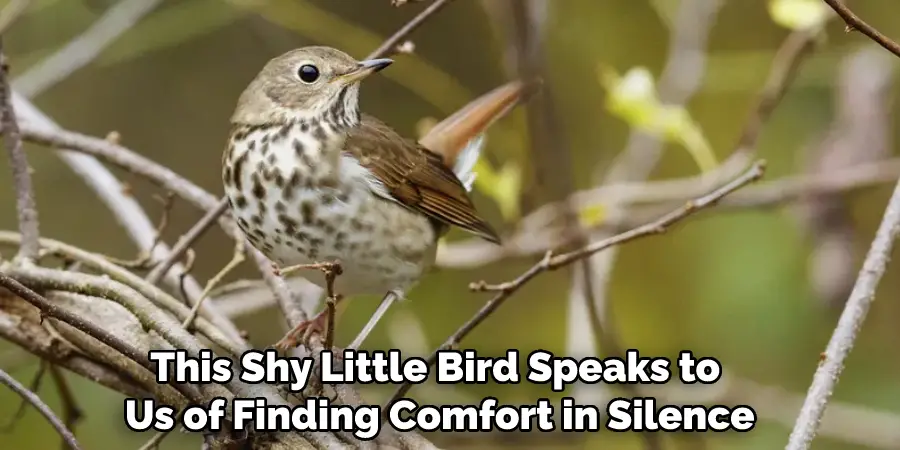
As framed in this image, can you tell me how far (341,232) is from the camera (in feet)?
6.85

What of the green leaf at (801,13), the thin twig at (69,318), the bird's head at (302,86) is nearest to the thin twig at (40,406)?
the thin twig at (69,318)

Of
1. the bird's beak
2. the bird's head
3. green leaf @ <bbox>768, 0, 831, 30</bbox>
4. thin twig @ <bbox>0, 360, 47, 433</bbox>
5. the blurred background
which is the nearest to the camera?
thin twig @ <bbox>0, 360, 47, 433</bbox>

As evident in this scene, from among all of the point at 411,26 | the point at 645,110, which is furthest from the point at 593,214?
the point at 411,26

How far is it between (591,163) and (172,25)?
197 cm

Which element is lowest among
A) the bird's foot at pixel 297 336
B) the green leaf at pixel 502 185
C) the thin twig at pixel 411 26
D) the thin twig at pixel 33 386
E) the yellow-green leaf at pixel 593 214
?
the thin twig at pixel 33 386

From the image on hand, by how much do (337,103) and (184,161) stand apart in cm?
291

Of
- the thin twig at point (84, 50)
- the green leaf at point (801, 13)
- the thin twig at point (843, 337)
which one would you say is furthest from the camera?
the thin twig at point (84, 50)

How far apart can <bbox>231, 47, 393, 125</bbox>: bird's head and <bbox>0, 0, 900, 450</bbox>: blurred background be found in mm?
554

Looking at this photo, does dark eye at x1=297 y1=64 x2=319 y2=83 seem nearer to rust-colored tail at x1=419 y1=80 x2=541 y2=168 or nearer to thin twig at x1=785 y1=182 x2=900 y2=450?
rust-colored tail at x1=419 y1=80 x2=541 y2=168

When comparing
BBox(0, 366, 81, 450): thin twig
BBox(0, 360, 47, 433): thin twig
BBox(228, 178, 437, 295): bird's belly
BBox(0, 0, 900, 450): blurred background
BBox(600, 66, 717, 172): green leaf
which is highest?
BBox(0, 0, 900, 450): blurred background

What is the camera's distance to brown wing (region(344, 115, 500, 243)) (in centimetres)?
224

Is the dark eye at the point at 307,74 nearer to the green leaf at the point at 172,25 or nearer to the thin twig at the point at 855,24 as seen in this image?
the thin twig at the point at 855,24

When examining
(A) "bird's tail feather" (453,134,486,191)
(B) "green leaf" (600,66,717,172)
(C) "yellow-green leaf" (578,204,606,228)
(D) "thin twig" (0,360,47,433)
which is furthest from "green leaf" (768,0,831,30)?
(D) "thin twig" (0,360,47,433)

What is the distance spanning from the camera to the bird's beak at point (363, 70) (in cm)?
197
